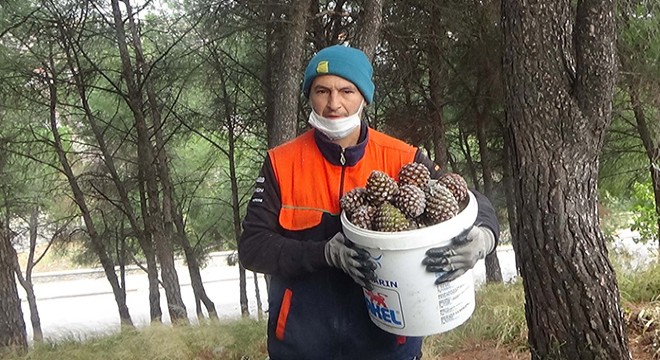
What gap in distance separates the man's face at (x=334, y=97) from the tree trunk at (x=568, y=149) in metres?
1.44

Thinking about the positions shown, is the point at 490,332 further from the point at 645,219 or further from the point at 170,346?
the point at 645,219

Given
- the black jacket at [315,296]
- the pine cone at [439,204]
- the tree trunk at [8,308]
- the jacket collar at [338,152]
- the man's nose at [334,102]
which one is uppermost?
the man's nose at [334,102]

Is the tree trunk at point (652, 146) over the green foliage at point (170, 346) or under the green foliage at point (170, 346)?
over

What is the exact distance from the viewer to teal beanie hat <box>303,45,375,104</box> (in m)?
1.48

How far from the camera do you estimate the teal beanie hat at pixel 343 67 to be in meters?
1.48

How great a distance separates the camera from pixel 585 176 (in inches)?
105

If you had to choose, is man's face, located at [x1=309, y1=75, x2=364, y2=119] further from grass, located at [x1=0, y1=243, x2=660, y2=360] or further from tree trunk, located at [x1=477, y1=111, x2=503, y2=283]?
tree trunk, located at [x1=477, y1=111, x2=503, y2=283]

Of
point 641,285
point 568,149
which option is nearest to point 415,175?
point 568,149

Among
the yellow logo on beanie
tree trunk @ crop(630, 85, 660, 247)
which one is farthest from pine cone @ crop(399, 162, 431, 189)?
tree trunk @ crop(630, 85, 660, 247)

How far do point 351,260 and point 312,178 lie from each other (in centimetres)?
29

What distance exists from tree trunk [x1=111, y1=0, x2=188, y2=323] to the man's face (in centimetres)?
537

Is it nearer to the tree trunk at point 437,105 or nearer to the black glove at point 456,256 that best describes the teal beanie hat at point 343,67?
the black glove at point 456,256

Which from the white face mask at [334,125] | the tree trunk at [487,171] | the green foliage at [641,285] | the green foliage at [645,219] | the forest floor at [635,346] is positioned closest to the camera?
the white face mask at [334,125]

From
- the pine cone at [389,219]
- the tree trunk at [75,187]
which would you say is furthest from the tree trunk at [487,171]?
the pine cone at [389,219]
